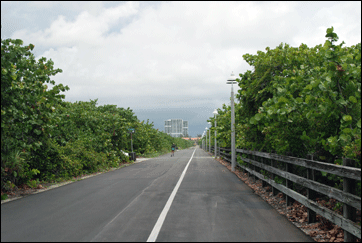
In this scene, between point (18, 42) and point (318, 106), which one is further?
point (18, 42)

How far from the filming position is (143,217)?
251 inches

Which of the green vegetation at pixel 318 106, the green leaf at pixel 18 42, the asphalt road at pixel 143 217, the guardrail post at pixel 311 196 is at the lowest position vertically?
the asphalt road at pixel 143 217

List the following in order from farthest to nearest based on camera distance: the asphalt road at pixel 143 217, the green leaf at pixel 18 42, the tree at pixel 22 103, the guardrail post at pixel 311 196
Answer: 1. the green leaf at pixel 18 42
2. the tree at pixel 22 103
3. the guardrail post at pixel 311 196
4. the asphalt road at pixel 143 217

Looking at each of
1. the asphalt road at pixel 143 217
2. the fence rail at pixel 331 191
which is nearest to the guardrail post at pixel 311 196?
the fence rail at pixel 331 191

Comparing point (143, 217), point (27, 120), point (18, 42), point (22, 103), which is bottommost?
point (143, 217)

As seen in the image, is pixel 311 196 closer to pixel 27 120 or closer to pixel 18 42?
pixel 27 120

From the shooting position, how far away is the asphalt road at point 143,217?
202 inches

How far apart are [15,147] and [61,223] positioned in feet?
15.5

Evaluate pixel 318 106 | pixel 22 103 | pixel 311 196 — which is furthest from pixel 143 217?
pixel 22 103

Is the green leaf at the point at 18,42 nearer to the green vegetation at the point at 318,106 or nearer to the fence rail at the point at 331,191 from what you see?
the green vegetation at the point at 318,106

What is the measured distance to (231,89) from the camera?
18.2m

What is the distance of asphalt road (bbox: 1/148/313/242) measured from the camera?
5.14 metres

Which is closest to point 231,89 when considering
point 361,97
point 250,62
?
point 250,62

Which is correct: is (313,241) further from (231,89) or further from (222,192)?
(231,89)
